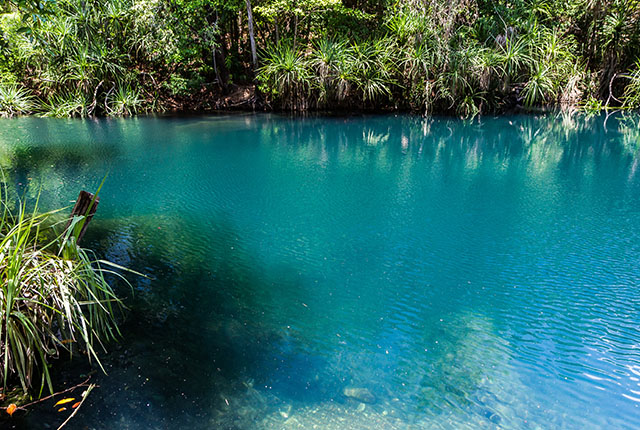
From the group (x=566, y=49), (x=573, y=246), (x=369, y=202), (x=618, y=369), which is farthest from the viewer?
(x=566, y=49)

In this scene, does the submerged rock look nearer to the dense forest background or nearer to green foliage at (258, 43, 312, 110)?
the dense forest background

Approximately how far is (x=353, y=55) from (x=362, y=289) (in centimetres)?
981

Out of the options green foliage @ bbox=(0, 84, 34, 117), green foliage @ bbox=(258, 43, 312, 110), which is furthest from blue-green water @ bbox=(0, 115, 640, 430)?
green foliage @ bbox=(0, 84, 34, 117)

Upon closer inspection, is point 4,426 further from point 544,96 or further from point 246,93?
point 544,96

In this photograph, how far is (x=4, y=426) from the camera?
2225mm

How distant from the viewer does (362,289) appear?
3.73m

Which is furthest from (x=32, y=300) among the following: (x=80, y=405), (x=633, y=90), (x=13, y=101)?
(x=633, y=90)

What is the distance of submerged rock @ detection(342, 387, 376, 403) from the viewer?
99.9 inches

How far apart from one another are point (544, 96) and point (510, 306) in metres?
11.4

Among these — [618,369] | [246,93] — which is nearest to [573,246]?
[618,369]

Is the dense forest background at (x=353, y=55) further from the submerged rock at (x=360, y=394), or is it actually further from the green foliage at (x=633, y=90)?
the submerged rock at (x=360, y=394)

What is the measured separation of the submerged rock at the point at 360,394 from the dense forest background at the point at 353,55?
10555mm

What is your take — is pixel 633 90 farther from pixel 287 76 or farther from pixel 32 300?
pixel 32 300

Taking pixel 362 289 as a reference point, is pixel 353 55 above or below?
above
